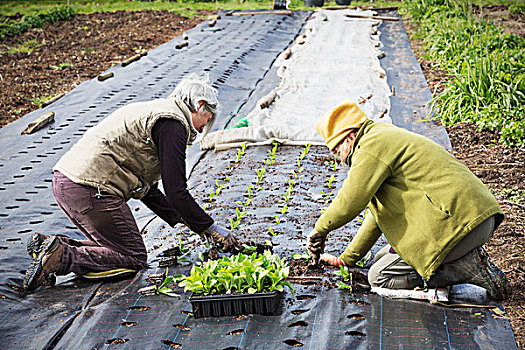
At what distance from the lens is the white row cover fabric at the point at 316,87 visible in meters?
5.34

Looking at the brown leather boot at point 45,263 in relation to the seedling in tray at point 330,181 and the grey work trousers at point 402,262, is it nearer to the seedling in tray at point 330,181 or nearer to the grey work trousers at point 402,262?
the grey work trousers at point 402,262

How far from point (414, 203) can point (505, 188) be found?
7.32 ft

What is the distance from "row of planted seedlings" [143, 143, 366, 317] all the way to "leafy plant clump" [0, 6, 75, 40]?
9515mm

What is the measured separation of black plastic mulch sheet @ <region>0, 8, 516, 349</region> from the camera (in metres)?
2.42

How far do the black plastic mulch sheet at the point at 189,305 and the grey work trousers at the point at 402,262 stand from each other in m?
0.11

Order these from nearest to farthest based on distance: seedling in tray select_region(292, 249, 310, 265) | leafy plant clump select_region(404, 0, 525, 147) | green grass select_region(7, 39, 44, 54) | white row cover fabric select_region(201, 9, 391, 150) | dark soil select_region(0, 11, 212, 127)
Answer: seedling in tray select_region(292, 249, 310, 265), white row cover fabric select_region(201, 9, 391, 150), leafy plant clump select_region(404, 0, 525, 147), dark soil select_region(0, 11, 212, 127), green grass select_region(7, 39, 44, 54)

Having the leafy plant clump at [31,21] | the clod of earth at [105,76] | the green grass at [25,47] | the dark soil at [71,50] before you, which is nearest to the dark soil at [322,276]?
the dark soil at [71,50]

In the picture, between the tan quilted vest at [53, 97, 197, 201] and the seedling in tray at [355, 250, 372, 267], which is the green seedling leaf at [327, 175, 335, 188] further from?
Answer: the tan quilted vest at [53, 97, 197, 201]

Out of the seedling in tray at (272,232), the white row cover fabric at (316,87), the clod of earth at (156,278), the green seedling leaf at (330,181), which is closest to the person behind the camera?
the clod of earth at (156,278)

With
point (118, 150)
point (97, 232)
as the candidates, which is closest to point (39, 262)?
point (97, 232)

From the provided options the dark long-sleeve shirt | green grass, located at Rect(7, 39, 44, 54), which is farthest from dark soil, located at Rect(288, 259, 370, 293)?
green grass, located at Rect(7, 39, 44, 54)

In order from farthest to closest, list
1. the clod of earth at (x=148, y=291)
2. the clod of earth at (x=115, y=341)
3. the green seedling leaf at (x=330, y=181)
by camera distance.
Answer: the green seedling leaf at (x=330, y=181)
the clod of earth at (x=148, y=291)
the clod of earth at (x=115, y=341)

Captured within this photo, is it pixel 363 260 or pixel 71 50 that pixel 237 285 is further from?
pixel 71 50

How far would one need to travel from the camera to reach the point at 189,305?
2715 mm
